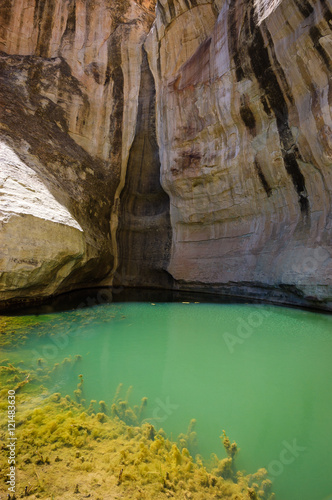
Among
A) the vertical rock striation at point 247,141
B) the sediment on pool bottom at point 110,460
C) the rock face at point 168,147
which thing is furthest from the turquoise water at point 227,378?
the vertical rock striation at point 247,141

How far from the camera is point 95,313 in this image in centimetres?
599

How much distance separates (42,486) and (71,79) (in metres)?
14.8

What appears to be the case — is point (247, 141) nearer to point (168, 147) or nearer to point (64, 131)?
point (168, 147)

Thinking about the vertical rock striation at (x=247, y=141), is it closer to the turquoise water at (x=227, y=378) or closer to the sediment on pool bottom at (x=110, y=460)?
the turquoise water at (x=227, y=378)

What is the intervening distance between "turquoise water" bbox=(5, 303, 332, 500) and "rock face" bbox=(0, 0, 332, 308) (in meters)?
3.10

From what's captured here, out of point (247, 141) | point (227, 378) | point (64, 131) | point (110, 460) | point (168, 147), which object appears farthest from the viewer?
point (168, 147)

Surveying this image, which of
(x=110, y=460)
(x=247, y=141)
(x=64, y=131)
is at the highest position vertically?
(x=64, y=131)

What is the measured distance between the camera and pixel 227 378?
2.49m

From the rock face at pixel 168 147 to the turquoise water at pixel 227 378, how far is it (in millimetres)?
3103

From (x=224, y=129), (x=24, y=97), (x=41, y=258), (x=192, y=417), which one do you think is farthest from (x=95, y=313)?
(x=24, y=97)

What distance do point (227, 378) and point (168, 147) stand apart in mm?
11456

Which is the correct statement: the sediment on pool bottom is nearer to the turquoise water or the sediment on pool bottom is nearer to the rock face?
the turquoise water

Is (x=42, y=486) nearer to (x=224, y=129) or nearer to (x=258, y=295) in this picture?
(x=258, y=295)

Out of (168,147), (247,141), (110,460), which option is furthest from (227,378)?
(168,147)
